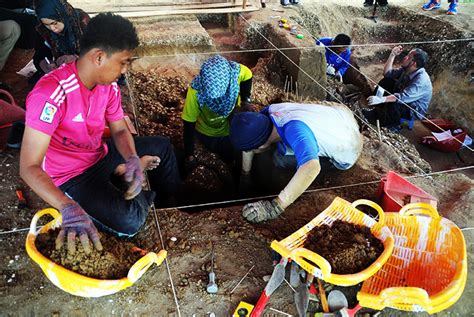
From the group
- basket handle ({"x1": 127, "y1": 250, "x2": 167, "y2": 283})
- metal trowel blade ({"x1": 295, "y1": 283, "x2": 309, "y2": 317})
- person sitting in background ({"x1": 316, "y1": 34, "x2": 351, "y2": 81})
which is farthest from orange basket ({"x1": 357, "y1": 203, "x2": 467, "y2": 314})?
person sitting in background ({"x1": 316, "y1": 34, "x2": 351, "y2": 81})

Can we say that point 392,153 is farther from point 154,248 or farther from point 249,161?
point 154,248

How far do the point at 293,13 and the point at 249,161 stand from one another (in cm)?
332

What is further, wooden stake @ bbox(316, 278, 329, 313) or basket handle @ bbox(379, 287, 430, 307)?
wooden stake @ bbox(316, 278, 329, 313)

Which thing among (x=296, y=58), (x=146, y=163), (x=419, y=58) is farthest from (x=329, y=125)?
(x=419, y=58)

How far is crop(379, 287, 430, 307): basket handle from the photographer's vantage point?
4.51ft

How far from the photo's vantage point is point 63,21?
2.75 metres

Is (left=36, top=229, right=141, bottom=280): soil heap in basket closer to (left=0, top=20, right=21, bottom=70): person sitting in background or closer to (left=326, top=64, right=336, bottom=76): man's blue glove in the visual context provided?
(left=0, top=20, right=21, bottom=70): person sitting in background

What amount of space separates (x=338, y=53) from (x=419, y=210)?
3231 mm

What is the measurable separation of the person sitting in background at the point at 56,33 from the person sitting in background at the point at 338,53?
2.76 meters

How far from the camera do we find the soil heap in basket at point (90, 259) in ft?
4.53

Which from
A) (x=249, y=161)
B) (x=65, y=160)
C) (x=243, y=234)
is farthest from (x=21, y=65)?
(x=243, y=234)

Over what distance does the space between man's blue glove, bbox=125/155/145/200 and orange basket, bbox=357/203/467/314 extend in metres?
1.10

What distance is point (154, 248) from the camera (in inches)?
73.7

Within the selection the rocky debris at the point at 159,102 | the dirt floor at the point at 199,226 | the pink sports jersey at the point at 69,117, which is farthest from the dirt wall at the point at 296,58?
the pink sports jersey at the point at 69,117
